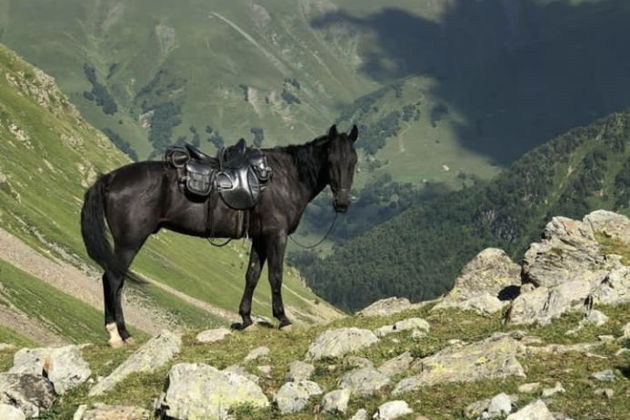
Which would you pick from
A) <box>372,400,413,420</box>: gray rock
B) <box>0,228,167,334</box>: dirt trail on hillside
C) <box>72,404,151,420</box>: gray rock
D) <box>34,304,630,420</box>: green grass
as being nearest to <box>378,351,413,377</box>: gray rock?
<box>34,304,630,420</box>: green grass

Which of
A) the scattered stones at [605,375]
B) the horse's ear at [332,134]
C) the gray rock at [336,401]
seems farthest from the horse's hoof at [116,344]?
the scattered stones at [605,375]

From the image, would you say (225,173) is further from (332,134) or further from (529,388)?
(529,388)

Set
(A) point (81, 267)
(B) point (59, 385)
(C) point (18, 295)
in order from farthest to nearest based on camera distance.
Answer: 1. (A) point (81, 267)
2. (C) point (18, 295)
3. (B) point (59, 385)

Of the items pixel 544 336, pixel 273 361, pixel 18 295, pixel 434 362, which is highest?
pixel 544 336

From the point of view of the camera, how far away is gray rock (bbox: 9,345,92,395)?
2081 centimetres

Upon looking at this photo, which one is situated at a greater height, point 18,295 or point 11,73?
point 11,73

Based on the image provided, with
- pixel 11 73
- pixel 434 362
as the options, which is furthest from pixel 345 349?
pixel 11 73

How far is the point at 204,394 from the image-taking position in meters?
17.5

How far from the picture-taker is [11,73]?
196375mm

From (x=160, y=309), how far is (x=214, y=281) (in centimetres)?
Answer: 5714

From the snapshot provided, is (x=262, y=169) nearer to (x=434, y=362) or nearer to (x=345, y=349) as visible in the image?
(x=345, y=349)

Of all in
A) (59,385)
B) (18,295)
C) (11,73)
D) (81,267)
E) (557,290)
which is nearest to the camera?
(59,385)

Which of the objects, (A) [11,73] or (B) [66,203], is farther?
(A) [11,73]

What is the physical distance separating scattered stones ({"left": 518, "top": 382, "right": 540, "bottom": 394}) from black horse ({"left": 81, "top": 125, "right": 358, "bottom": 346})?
10152 millimetres
